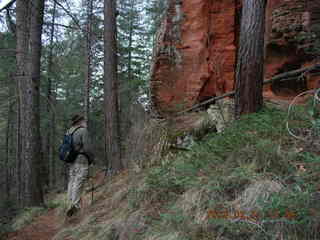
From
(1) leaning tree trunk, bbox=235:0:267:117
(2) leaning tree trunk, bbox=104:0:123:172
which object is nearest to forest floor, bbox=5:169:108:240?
(2) leaning tree trunk, bbox=104:0:123:172

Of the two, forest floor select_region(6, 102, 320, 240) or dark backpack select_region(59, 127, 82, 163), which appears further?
dark backpack select_region(59, 127, 82, 163)

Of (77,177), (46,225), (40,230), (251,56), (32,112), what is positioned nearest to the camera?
(251,56)

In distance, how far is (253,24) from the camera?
472 centimetres

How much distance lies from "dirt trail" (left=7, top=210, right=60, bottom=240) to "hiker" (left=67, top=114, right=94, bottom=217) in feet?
1.86

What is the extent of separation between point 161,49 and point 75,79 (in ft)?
50.6

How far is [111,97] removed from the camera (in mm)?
8234

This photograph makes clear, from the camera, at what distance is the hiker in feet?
18.5

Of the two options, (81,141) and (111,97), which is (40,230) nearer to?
(81,141)

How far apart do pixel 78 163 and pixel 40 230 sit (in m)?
1.86

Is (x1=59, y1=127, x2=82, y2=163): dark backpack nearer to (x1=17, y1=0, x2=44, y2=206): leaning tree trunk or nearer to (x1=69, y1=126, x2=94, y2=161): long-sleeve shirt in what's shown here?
(x1=69, y1=126, x2=94, y2=161): long-sleeve shirt
